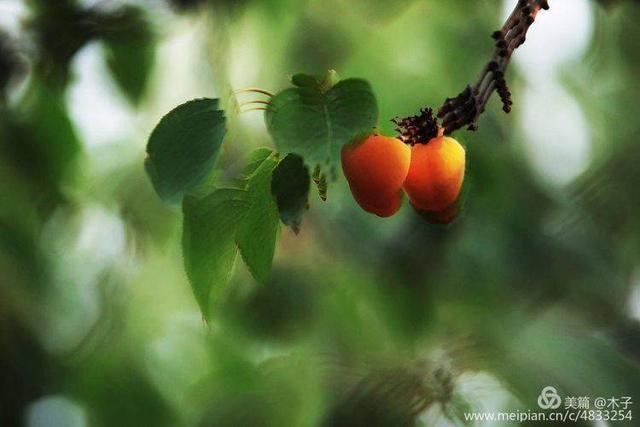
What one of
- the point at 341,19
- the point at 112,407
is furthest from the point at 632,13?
the point at 112,407

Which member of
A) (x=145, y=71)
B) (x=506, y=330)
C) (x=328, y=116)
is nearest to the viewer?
(x=328, y=116)

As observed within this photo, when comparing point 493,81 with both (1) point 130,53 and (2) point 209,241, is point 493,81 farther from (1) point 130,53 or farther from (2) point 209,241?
(1) point 130,53

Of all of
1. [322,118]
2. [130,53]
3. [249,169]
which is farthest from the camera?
[130,53]

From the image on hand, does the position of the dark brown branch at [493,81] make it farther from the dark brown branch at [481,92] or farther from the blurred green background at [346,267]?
the blurred green background at [346,267]

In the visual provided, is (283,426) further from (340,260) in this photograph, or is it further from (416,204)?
(416,204)

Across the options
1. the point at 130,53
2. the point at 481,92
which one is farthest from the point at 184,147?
the point at 130,53

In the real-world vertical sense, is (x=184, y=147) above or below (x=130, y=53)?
below
